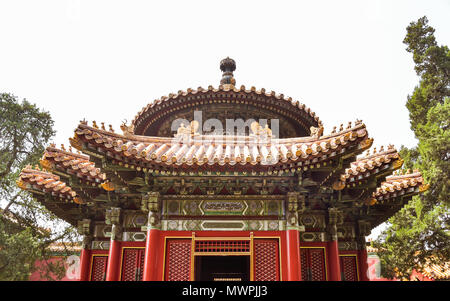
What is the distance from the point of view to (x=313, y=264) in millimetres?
7496

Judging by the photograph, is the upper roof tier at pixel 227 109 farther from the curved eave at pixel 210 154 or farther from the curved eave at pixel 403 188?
the curved eave at pixel 210 154

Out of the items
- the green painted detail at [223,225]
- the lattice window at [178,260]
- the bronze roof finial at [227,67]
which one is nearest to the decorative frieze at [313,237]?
the green painted detail at [223,225]

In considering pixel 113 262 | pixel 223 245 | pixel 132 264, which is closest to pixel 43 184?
pixel 113 262

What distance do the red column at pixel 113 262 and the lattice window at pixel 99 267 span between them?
1.00 meters

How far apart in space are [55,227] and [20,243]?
3.05 meters

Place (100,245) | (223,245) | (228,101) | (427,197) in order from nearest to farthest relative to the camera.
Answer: (223,245)
(100,245)
(228,101)
(427,197)

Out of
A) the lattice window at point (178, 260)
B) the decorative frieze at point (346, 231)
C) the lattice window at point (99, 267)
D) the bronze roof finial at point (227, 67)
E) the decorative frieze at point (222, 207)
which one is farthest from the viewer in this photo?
the bronze roof finial at point (227, 67)

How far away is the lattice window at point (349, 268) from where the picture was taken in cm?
812

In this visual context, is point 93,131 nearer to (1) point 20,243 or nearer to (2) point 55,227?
(1) point 20,243

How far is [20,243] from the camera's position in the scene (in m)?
14.8

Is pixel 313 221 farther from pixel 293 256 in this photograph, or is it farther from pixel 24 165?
pixel 24 165

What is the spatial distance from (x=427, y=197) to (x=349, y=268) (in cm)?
882

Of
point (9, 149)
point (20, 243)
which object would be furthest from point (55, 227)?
point (9, 149)

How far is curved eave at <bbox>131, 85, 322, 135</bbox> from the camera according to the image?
912 cm
